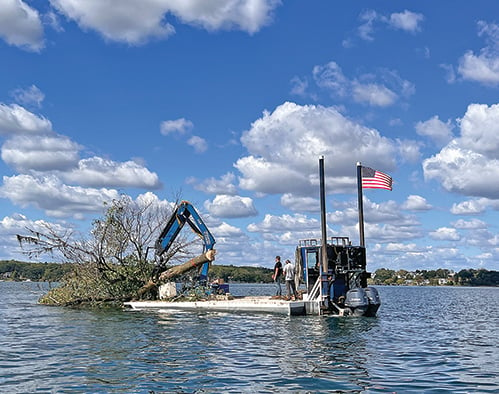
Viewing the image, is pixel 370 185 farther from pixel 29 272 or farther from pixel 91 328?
pixel 29 272

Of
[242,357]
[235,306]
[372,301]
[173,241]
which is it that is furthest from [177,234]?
[242,357]

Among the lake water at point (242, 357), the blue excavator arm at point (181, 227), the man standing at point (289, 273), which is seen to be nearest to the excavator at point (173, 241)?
the blue excavator arm at point (181, 227)

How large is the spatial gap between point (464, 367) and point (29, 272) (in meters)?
146

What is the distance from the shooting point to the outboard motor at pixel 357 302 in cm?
2784

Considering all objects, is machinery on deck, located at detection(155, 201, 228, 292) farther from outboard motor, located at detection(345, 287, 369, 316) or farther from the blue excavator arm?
outboard motor, located at detection(345, 287, 369, 316)

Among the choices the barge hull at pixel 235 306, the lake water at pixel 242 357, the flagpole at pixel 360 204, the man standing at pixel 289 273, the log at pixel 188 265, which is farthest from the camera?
the log at pixel 188 265

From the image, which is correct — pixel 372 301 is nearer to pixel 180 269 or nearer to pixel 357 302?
pixel 357 302

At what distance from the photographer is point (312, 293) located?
28.9 metres

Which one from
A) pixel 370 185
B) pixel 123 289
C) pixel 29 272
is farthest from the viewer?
pixel 29 272

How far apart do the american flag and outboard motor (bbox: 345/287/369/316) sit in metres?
6.40

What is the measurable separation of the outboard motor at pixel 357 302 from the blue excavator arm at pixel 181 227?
33.0 feet

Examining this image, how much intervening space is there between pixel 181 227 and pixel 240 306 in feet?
27.5

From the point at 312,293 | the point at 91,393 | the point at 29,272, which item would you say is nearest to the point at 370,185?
the point at 312,293

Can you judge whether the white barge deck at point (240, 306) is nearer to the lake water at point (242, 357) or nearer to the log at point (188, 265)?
the lake water at point (242, 357)
